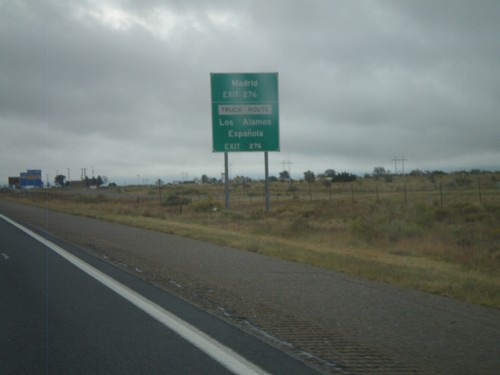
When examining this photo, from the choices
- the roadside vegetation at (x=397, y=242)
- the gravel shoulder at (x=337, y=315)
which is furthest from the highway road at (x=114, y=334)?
the roadside vegetation at (x=397, y=242)

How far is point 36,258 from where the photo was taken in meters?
15.0

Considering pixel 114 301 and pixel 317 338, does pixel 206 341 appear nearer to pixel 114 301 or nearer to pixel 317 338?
pixel 317 338

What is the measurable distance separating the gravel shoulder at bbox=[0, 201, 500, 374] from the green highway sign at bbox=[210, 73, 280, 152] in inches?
549

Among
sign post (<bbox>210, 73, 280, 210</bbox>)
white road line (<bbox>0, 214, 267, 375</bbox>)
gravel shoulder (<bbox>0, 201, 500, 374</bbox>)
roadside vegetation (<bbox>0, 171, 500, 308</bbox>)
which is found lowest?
roadside vegetation (<bbox>0, 171, 500, 308</bbox>)

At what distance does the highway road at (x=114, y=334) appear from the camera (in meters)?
5.87

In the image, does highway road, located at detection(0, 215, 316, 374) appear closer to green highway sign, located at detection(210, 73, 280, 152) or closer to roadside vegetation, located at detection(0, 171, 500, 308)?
roadside vegetation, located at detection(0, 171, 500, 308)

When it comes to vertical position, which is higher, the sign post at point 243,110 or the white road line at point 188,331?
the sign post at point 243,110

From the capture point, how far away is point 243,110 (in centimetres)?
2750

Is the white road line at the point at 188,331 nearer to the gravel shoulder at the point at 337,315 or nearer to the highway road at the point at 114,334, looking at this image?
the highway road at the point at 114,334

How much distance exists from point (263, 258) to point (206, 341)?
25.2 feet

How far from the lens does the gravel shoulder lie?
6.07 m

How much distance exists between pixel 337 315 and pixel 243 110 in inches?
800

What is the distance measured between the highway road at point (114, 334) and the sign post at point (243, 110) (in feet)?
53.7

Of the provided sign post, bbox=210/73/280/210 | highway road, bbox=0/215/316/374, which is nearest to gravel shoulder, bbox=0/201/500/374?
highway road, bbox=0/215/316/374
